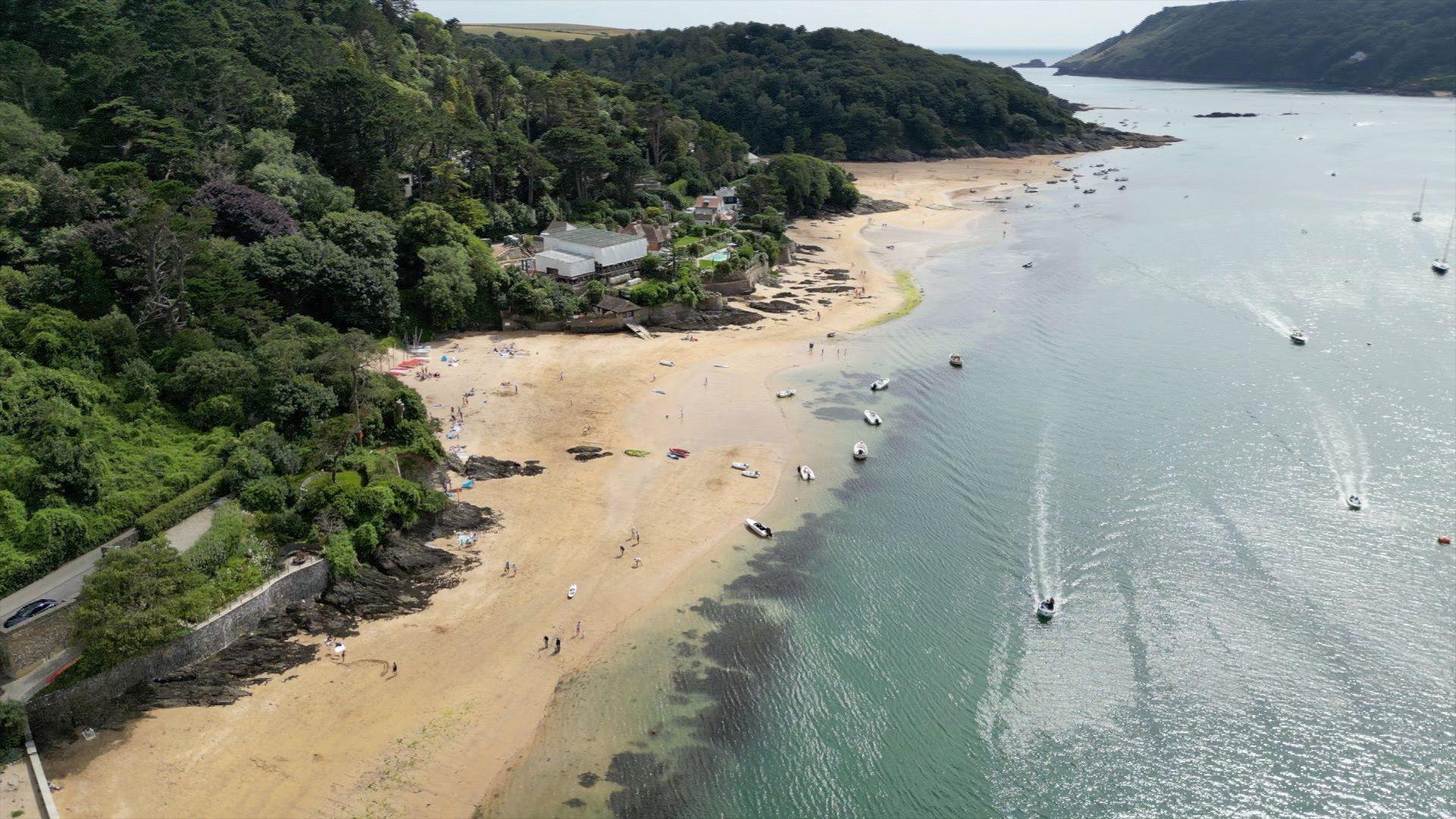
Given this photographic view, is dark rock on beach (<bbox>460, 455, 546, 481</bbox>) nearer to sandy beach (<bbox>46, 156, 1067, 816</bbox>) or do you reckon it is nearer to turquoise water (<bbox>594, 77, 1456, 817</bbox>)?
sandy beach (<bbox>46, 156, 1067, 816</bbox>)

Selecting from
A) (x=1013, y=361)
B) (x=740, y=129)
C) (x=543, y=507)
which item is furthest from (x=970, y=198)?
(x=543, y=507)

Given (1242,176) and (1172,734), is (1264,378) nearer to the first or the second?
(1172,734)

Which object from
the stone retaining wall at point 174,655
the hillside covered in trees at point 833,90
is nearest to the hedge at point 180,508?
the stone retaining wall at point 174,655

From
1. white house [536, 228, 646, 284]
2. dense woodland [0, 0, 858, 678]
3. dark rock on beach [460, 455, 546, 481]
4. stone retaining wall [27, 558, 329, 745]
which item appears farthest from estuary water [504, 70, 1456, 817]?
white house [536, 228, 646, 284]

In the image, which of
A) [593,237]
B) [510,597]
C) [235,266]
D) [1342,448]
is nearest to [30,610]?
[510,597]

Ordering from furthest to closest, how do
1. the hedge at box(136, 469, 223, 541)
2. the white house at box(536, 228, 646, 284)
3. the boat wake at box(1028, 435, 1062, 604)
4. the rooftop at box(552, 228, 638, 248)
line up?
1. the rooftop at box(552, 228, 638, 248)
2. the white house at box(536, 228, 646, 284)
3. the boat wake at box(1028, 435, 1062, 604)
4. the hedge at box(136, 469, 223, 541)

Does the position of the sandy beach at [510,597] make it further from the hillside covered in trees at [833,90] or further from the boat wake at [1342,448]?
the hillside covered in trees at [833,90]
